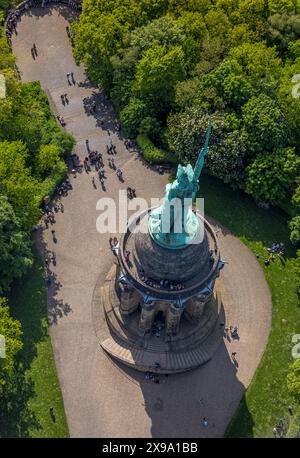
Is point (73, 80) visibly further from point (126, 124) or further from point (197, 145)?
point (197, 145)

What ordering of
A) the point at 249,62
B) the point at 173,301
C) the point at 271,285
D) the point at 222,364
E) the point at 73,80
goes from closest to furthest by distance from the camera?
1. the point at 173,301
2. the point at 222,364
3. the point at 271,285
4. the point at 249,62
5. the point at 73,80

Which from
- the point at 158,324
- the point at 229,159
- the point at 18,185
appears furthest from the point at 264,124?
the point at 18,185

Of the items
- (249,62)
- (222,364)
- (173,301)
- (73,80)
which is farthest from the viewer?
(73,80)

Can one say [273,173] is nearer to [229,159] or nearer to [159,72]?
[229,159]

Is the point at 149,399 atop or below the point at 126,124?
below

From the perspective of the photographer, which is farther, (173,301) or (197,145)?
(197,145)

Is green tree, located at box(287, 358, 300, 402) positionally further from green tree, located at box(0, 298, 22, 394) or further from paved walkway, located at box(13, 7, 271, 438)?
green tree, located at box(0, 298, 22, 394)

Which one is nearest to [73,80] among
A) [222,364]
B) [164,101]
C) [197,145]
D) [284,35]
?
[164,101]
